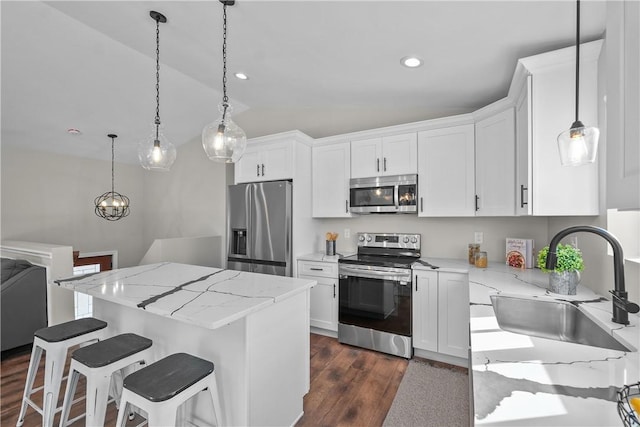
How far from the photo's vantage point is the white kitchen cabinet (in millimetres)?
3336

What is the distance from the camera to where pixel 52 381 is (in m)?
1.67

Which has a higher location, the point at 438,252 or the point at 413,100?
the point at 413,100

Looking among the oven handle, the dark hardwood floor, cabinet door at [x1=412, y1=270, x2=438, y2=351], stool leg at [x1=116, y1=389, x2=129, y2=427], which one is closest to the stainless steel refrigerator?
the oven handle

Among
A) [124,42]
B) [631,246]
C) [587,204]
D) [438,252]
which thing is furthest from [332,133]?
[631,246]

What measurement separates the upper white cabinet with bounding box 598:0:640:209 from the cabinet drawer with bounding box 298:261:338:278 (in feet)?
8.22

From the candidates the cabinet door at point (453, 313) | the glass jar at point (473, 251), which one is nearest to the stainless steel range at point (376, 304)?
the cabinet door at point (453, 313)

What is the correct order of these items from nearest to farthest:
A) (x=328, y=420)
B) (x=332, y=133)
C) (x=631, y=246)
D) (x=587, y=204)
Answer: (x=631, y=246) < (x=587, y=204) < (x=328, y=420) < (x=332, y=133)

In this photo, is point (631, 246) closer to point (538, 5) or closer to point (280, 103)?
point (538, 5)

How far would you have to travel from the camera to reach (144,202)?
5.51 m

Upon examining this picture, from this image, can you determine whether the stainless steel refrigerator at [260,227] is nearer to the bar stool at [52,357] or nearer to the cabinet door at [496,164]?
the bar stool at [52,357]

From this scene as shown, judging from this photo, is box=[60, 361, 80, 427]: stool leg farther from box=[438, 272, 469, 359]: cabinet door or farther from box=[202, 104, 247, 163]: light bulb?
box=[438, 272, 469, 359]: cabinet door

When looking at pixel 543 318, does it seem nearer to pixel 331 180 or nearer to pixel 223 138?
pixel 223 138

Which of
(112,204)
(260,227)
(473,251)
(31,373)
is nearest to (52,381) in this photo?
(31,373)

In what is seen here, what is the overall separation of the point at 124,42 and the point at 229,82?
97 centimetres
